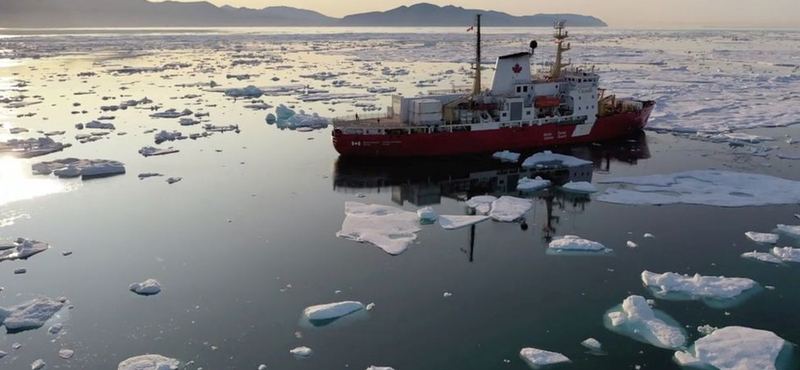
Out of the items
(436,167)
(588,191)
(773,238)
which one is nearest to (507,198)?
(588,191)

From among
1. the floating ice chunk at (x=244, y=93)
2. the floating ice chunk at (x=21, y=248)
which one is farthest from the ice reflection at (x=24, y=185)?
the floating ice chunk at (x=244, y=93)

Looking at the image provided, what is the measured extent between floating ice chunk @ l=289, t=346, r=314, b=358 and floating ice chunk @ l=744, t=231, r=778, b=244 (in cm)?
861

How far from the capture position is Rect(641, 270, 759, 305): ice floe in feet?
30.7

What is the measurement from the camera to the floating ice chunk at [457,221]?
12683mm

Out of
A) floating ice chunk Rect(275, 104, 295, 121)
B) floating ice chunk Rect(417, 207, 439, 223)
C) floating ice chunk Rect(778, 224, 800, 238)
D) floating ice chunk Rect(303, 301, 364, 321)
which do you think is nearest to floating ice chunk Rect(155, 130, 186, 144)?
floating ice chunk Rect(275, 104, 295, 121)

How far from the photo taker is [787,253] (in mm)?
10797

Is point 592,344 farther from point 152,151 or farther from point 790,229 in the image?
point 152,151

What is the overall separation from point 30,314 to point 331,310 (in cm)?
430

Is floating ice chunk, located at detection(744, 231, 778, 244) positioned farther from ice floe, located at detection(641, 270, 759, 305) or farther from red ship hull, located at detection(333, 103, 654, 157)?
red ship hull, located at detection(333, 103, 654, 157)

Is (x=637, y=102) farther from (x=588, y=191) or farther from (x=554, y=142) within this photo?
(x=588, y=191)

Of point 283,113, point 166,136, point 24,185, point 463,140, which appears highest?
point 283,113

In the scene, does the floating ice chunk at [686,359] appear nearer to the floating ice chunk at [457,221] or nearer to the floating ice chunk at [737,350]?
the floating ice chunk at [737,350]

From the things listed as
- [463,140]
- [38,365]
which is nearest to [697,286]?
[38,365]

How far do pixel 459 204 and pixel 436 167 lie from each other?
361cm
